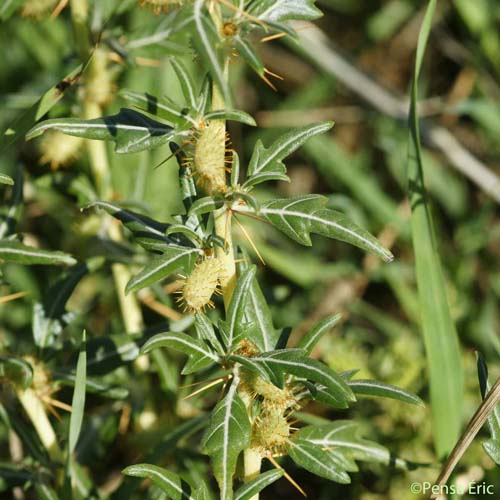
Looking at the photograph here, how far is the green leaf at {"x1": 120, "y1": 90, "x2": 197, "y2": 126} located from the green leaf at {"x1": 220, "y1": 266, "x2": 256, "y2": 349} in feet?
0.68

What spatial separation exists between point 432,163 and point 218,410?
184 centimetres

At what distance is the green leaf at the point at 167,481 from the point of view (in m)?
0.95

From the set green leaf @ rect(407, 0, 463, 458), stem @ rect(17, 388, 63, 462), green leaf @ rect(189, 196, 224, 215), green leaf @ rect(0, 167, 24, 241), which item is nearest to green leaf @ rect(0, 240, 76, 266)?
green leaf @ rect(0, 167, 24, 241)

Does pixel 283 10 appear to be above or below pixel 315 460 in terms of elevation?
above

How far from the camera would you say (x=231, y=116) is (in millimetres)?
929

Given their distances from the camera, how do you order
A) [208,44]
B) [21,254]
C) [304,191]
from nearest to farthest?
1. [208,44]
2. [21,254]
3. [304,191]

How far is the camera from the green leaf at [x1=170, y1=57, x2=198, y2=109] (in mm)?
977

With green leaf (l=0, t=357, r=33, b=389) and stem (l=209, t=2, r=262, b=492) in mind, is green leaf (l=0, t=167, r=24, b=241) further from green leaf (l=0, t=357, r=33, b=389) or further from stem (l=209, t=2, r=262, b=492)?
stem (l=209, t=2, r=262, b=492)

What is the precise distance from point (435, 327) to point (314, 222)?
1.64 feet

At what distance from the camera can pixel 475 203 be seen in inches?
103

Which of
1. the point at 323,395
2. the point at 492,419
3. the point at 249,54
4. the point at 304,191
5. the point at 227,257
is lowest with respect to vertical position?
the point at 304,191

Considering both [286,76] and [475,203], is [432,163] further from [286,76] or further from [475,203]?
[286,76]

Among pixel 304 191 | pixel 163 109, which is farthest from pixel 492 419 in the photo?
pixel 304 191

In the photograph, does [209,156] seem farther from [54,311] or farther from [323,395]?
[54,311]
